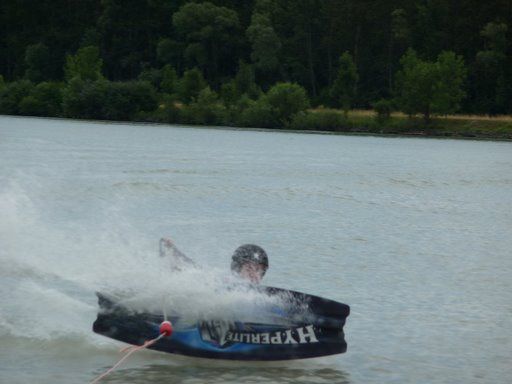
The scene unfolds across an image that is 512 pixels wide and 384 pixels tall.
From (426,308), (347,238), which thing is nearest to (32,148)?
(347,238)

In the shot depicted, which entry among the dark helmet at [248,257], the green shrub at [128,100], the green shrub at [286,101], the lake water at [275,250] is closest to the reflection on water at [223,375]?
the lake water at [275,250]

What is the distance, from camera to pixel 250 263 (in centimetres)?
1536

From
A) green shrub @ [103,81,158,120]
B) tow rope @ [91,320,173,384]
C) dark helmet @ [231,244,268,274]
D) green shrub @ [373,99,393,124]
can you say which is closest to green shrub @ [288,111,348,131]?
green shrub @ [373,99,393,124]

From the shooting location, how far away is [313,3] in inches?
6058

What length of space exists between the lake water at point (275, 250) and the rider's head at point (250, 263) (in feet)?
1.49

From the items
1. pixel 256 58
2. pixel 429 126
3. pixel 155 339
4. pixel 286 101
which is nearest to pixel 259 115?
pixel 286 101

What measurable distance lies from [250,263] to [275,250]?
13269 mm

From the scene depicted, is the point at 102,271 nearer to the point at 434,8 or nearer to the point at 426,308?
the point at 426,308

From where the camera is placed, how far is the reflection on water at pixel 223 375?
1473 centimetres

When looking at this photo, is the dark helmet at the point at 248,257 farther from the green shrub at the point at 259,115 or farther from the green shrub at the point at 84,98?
the green shrub at the point at 84,98

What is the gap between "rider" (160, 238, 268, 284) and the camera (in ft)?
50.1

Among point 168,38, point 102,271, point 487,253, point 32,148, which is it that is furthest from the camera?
point 168,38

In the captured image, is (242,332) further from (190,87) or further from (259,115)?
(190,87)

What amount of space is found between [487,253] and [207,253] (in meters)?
7.86
